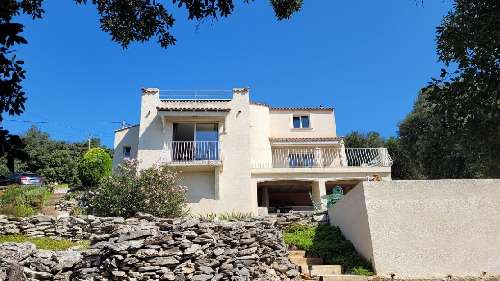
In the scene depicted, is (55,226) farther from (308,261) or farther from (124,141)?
(124,141)

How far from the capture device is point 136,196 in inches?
589

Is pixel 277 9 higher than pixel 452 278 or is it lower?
higher

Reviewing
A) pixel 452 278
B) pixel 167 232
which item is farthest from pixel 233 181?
pixel 452 278

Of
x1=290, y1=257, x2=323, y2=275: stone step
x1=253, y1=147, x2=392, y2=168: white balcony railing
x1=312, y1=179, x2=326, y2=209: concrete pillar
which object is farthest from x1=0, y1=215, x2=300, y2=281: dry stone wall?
x1=253, y1=147, x2=392, y2=168: white balcony railing

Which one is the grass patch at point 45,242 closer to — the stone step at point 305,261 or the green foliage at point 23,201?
the green foliage at point 23,201

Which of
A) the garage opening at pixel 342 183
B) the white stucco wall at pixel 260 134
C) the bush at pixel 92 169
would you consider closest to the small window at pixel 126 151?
the bush at pixel 92 169

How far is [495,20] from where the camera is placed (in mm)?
5125

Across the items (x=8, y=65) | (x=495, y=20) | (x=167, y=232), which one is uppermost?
(x=495, y=20)

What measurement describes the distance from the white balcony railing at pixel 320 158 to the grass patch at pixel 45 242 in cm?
1128

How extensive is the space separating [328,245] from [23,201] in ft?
46.4

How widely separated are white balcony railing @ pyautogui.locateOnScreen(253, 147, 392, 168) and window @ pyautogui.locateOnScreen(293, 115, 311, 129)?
2435 mm

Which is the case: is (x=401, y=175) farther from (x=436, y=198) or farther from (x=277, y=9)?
(x=277, y=9)

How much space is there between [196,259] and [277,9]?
19.6 feet

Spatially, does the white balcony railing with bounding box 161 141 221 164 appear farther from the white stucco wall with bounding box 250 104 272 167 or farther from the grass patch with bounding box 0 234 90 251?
the grass patch with bounding box 0 234 90 251
